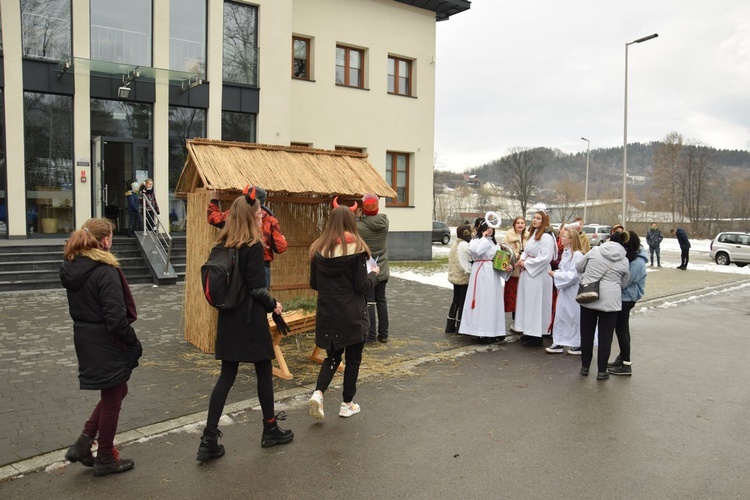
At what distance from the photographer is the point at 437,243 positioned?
3947cm

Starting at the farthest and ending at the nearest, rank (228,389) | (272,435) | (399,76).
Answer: (399,76) < (272,435) < (228,389)

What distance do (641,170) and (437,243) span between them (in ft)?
234

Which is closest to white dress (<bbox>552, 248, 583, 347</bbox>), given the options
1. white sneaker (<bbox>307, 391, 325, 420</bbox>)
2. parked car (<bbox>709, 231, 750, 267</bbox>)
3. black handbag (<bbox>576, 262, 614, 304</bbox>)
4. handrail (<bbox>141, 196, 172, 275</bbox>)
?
black handbag (<bbox>576, 262, 614, 304</bbox>)

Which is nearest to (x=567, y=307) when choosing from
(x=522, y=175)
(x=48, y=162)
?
(x=48, y=162)

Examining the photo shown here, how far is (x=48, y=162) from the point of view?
15.7m

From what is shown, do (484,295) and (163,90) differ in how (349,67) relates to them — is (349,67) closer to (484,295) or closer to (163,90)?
(163,90)

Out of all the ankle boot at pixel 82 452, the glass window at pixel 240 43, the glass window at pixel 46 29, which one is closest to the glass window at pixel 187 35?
the glass window at pixel 240 43

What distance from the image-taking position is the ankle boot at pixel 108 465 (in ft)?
14.1

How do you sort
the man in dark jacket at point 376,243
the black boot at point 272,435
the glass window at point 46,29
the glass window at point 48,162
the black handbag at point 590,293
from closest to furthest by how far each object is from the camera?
the black boot at point 272,435 < the black handbag at point 590,293 < the man in dark jacket at point 376,243 < the glass window at point 46,29 < the glass window at point 48,162

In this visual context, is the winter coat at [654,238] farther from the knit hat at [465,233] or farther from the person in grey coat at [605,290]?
the person in grey coat at [605,290]

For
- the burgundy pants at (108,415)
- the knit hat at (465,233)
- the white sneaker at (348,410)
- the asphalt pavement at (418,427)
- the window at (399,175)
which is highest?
the window at (399,175)

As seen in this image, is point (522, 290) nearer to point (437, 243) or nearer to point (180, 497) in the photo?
point (180, 497)

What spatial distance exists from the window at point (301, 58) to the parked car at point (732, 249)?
21759mm

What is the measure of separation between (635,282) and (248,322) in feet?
16.7
